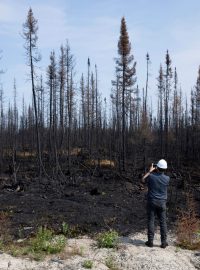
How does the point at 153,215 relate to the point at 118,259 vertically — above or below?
above

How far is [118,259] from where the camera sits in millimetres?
9297

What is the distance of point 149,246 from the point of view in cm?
1005

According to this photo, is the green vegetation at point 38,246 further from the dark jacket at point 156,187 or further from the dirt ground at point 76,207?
the dark jacket at point 156,187

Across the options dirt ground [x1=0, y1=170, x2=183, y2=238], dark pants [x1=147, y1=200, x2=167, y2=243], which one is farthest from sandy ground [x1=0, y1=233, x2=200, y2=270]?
dirt ground [x1=0, y1=170, x2=183, y2=238]

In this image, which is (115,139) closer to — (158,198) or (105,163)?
(105,163)

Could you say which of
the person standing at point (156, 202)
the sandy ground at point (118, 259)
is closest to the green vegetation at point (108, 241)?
the sandy ground at point (118, 259)

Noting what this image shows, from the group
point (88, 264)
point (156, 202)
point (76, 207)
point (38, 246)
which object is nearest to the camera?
point (88, 264)

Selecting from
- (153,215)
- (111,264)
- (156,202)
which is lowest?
(111,264)

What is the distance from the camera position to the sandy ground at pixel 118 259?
870 cm

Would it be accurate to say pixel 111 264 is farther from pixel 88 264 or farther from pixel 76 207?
pixel 76 207

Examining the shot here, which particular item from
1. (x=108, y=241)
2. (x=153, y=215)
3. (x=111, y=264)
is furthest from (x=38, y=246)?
(x=153, y=215)

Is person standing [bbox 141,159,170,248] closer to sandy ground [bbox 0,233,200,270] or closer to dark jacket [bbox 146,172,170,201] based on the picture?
dark jacket [bbox 146,172,170,201]

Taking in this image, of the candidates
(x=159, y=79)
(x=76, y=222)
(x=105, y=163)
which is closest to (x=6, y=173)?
(x=105, y=163)

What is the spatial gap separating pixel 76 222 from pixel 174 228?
290 centimetres
